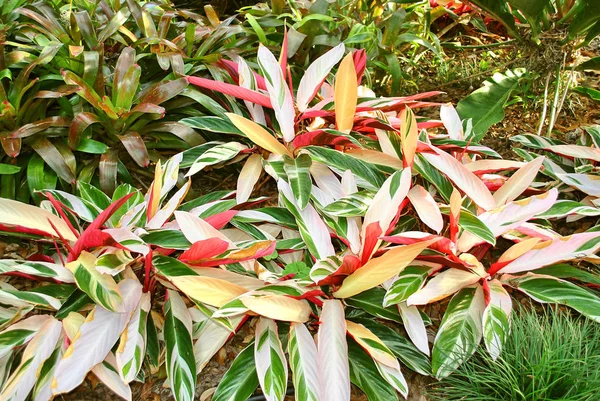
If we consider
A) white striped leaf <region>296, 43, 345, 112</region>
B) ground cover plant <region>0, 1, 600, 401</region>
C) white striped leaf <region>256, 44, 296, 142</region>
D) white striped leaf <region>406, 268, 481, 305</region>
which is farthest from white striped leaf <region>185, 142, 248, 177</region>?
white striped leaf <region>406, 268, 481, 305</region>

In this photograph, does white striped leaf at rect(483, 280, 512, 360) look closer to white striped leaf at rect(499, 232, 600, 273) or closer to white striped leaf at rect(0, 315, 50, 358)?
white striped leaf at rect(499, 232, 600, 273)

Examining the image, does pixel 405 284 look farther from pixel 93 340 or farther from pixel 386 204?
pixel 93 340

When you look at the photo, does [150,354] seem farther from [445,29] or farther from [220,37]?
[445,29]

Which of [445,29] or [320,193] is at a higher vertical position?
[445,29]

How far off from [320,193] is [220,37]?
87 centimetres

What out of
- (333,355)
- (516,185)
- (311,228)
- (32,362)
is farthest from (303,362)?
(516,185)

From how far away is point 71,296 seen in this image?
147 centimetres

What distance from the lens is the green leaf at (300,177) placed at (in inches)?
63.2

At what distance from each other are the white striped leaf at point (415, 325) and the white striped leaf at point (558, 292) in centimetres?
32

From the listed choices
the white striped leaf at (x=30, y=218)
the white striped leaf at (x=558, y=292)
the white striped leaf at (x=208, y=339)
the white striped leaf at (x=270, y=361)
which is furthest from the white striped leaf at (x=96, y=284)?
the white striped leaf at (x=558, y=292)

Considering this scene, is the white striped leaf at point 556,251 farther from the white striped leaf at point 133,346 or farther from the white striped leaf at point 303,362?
the white striped leaf at point 133,346

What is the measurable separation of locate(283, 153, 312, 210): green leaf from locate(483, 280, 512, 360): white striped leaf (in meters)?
0.56

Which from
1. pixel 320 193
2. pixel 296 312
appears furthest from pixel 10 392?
pixel 320 193

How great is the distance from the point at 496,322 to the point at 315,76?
1003 mm
